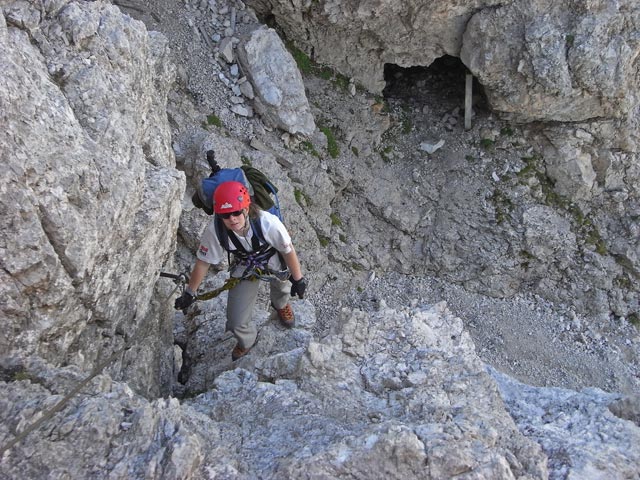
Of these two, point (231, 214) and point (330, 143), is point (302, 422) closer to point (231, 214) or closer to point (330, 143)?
point (231, 214)

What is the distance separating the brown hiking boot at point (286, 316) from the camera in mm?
6700

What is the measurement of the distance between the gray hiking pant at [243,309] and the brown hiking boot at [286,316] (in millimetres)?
423

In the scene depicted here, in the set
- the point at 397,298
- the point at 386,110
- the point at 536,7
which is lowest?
the point at 397,298

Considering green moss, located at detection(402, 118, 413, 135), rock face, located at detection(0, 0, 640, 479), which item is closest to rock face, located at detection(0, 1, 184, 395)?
rock face, located at detection(0, 0, 640, 479)

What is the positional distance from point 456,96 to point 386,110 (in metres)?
1.75

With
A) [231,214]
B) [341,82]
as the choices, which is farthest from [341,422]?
[341,82]

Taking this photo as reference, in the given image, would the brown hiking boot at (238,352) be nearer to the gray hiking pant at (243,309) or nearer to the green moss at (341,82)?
the gray hiking pant at (243,309)

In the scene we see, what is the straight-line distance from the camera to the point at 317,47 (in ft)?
36.9

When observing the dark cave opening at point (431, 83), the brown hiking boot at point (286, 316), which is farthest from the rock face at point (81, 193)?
the dark cave opening at point (431, 83)

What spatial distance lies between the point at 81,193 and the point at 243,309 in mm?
2352

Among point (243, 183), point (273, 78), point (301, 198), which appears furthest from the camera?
point (301, 198)

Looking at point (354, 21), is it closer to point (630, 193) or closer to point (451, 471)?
point (630, 193)

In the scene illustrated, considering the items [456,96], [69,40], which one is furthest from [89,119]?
[456,96]

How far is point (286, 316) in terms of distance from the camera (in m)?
6.75
